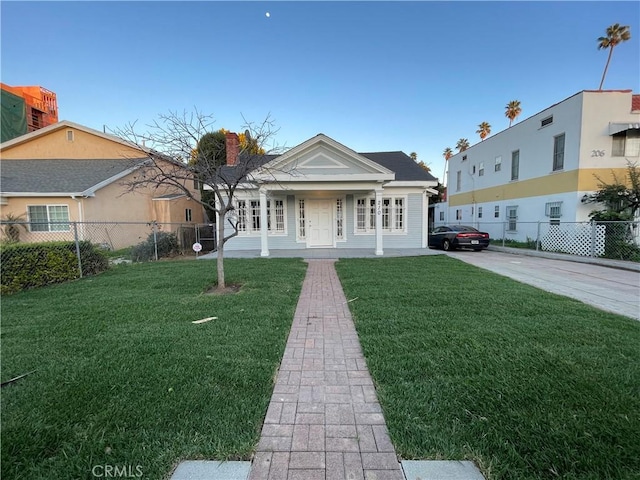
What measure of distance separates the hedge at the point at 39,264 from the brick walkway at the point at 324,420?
6.64 m

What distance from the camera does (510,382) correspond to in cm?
258

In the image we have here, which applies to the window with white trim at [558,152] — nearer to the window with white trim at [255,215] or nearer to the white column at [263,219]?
the white column at [263,219]

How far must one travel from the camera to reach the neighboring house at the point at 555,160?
38.5 ft

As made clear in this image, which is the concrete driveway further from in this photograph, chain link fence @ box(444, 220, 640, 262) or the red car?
the red car

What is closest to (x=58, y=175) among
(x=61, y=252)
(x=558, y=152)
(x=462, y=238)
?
(x=61, y=252)

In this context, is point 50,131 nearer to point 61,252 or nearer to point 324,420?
point 61,252

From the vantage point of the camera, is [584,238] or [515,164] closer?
[584,238]

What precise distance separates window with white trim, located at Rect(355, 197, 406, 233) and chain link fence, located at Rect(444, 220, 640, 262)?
6.57 meters

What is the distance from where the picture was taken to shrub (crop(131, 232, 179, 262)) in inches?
448

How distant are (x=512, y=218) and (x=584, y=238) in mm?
5136

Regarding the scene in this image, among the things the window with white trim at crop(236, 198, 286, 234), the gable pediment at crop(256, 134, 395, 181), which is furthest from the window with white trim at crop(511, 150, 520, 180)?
the window with white trim at crop(236, 198, 286, 234)

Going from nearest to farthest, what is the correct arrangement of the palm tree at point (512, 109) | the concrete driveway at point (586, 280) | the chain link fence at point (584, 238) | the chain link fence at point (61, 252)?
1. the concrete driveway at point (586, 280)
2. the chain link fence at point (61, 252)
3. the chain link fence at point (584, 238)
4. the palm tree at point (512, 109)

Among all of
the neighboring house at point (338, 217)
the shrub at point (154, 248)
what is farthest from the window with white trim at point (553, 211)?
the shrub at point (154, 248)

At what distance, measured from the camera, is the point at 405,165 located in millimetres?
15008
